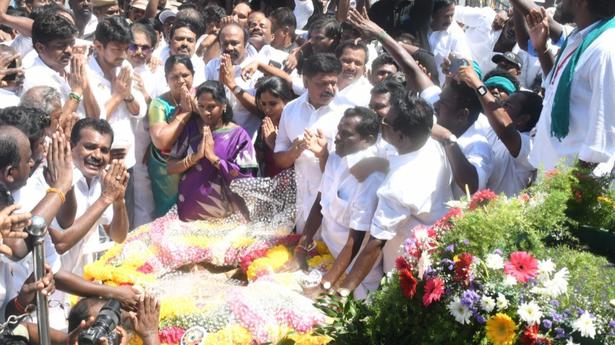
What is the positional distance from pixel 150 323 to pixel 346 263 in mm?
1385

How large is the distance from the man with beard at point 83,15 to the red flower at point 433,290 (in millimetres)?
6046

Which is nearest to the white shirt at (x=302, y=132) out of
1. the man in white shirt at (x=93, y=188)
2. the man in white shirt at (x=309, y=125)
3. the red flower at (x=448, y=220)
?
the man in white shirt at (x=309, y=125)

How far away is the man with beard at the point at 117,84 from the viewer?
6.50m

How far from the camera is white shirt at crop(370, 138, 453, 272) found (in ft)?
15.6

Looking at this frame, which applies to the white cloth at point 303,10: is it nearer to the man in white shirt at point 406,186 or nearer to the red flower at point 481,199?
the man in white shirt at point 406,186

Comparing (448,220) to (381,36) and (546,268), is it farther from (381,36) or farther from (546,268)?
(381,36)

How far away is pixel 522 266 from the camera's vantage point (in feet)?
10.2

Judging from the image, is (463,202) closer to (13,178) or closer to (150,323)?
(150,323)

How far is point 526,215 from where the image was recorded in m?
3.38

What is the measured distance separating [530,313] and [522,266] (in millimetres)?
196

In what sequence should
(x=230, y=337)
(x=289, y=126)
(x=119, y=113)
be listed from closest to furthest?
(x=230, y=337)
(x=289, y=126)
(x=119, y=113)

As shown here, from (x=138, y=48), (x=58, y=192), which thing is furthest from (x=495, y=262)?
(x=138, y=48)

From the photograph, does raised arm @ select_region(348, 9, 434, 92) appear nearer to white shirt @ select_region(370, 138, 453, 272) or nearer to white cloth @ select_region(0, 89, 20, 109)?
white shirt @ select_region(370, 138, 453, 272)

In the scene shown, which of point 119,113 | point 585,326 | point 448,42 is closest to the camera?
point 585,326
